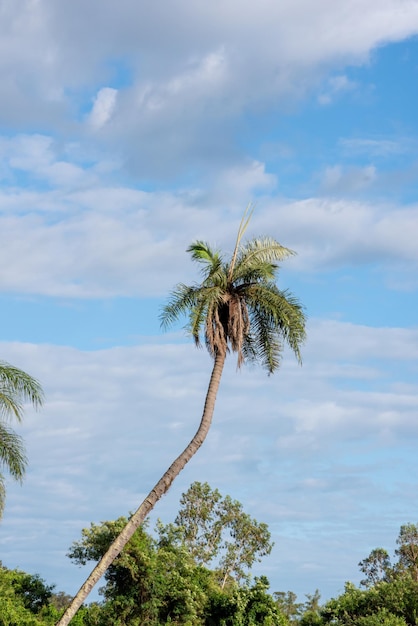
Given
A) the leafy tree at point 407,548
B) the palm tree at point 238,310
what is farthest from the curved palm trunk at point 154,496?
the leafy tree at point 407,548

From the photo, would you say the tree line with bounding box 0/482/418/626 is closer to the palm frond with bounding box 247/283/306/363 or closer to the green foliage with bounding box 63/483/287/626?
the green foliage with bounding box 63/483/287/626

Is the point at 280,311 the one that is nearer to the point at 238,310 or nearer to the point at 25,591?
the point at 238,310

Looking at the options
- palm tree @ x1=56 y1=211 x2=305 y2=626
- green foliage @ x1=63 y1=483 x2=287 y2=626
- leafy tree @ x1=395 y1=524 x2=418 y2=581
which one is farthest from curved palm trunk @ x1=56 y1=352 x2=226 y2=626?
leafy tree @ x1=395 y1=524 x2=418 y2=581

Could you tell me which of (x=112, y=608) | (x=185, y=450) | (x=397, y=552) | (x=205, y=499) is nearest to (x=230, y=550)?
(x=205, y=499)

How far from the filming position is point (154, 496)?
32219 mm

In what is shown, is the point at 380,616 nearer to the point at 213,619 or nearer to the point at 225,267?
the point at 213,619

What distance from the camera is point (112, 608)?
4509 cm

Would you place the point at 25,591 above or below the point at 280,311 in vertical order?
below

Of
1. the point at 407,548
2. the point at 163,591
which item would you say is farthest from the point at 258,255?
the point at 407,548

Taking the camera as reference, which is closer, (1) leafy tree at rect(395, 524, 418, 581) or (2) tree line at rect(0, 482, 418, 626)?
(2) tree line at rect(0, 482, 418, 626)

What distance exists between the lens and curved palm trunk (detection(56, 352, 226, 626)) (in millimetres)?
31500

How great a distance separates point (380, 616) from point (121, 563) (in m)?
12.5

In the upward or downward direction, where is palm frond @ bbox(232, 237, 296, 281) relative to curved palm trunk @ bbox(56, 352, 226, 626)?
upward

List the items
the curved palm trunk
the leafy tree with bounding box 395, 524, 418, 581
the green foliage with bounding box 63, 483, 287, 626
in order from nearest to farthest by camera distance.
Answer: the curved palm trunk, the green foliage with bounding box 63, 483, 287, 626, the leafy tree with bounding box 395, 524, 418, 581
